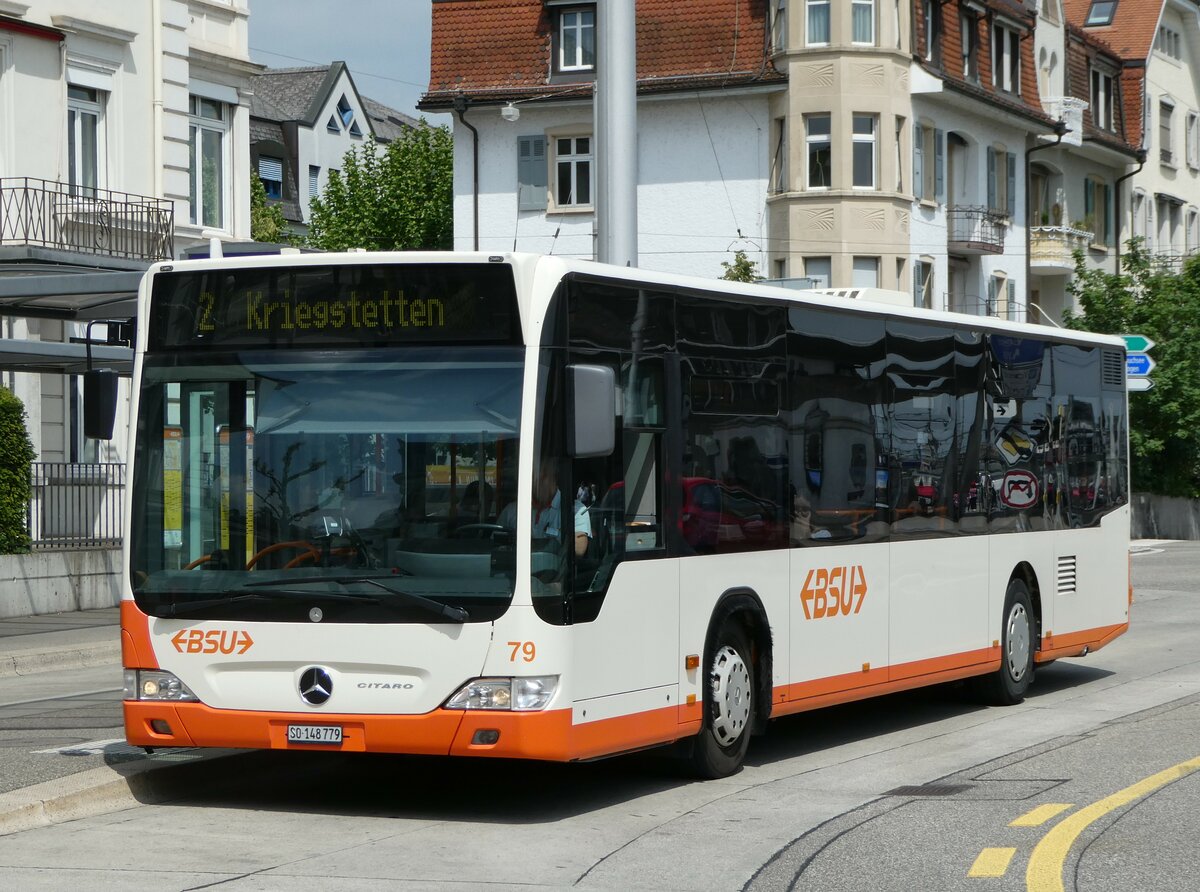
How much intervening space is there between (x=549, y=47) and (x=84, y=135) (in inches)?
794

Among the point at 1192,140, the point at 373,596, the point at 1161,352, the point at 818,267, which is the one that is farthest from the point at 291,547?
the point at 1192,140

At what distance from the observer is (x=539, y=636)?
30.1 ft

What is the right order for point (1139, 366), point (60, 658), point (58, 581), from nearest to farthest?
1. point (60, 658)
2. point (58, 581)
3. point (1139, 366)

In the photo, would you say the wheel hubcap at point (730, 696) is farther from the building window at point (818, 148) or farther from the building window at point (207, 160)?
the building window at point (818, 148)

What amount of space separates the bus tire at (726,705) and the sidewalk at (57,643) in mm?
8911

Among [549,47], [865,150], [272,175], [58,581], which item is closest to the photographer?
[58,581]

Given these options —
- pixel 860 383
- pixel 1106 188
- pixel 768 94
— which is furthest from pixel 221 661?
pixel 1106 188

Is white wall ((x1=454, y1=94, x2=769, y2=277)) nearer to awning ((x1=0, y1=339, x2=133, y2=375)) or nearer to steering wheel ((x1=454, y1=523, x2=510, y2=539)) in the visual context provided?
awning ((x1=0, y1=339, x2=133, y2=375))

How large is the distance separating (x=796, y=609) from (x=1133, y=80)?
182 ft

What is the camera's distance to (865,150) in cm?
4362

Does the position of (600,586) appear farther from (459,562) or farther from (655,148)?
(655,148)

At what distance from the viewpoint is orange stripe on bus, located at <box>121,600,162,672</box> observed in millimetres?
9797

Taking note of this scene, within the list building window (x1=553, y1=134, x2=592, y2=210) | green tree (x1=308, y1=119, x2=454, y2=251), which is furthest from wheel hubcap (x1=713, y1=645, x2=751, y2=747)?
green tree (x1=308, y1=119, x2=454, y2=251)

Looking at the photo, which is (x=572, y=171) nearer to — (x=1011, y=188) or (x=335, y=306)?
(x=1011, y=188)
